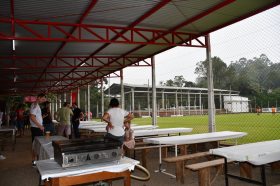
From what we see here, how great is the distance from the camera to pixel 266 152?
4.39 meters

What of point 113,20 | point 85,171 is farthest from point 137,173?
point 113,20

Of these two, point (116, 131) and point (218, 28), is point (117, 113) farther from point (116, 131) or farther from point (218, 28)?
point (218, 28)

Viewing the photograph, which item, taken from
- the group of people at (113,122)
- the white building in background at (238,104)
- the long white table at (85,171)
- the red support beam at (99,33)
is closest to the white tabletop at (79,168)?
the long white table at (85,171)

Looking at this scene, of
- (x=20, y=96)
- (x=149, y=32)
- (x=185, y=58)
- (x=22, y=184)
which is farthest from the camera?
(x=20, y=96)

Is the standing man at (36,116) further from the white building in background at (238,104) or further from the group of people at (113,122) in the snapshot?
the white building in background at (238,104)

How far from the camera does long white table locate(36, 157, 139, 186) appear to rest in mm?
2564

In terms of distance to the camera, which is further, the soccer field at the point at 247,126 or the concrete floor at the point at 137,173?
the soccer field at the point at 247,126

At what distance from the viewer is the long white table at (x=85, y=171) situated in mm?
2564

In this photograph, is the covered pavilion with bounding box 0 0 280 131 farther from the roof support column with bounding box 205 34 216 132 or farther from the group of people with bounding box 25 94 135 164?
the group of people with bounding box 25 94 135 164

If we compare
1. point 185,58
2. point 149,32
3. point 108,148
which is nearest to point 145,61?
Result: point 185,58

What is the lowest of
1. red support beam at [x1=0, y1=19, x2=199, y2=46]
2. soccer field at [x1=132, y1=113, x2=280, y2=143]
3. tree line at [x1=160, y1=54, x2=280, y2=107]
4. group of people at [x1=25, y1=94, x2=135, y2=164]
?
soccer field at [x1=132, y1=113, x2=280, y2=143]

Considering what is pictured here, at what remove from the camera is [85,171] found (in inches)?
104

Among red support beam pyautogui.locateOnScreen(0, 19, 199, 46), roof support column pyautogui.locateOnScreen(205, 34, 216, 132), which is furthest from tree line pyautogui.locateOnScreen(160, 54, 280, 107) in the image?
red support beam pyautogui.locateOnScreen(0, 19, 199, 46)

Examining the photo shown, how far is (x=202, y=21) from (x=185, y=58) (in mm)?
2850
